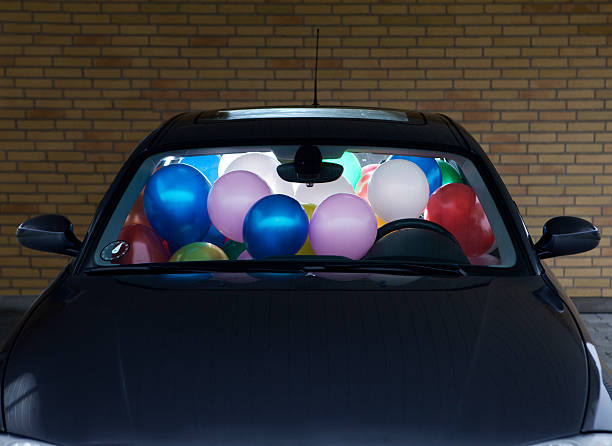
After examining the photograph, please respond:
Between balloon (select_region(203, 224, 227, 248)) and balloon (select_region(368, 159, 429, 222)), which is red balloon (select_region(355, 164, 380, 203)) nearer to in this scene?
balloon (select_region(368, 159, 429, 222))

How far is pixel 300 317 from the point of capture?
1806 millimetres

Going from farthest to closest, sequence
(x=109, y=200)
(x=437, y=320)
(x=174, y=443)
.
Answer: (x=109, y=200) < (x=437, y=320) < (x=174, y=443)

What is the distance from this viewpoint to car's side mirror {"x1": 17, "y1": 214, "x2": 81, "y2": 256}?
93.9 inches

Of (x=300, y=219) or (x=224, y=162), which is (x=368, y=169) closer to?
(x=224, y=162)

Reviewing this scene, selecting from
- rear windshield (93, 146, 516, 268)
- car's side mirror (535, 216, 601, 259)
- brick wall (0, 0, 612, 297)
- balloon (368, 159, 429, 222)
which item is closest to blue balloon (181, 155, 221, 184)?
rear windshield (93, 146, 516, 268)

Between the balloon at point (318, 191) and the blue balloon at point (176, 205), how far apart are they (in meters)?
0.50

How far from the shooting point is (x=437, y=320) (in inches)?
70.7

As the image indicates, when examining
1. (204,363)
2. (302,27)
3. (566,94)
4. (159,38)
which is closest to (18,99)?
(159,38)

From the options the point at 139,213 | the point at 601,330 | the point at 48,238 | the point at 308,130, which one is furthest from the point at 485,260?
the point at 601,330

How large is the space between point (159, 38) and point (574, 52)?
3.47m

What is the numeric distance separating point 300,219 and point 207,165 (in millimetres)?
1197

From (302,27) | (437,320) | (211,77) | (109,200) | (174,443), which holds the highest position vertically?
(302,27)

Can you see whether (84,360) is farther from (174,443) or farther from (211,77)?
(211,77)

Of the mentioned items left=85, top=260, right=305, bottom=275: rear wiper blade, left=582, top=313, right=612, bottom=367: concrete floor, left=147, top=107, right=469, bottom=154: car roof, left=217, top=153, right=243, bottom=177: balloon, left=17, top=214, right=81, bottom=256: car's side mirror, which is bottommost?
left=582, top=313, right=612, bottom=367: concrete floor
